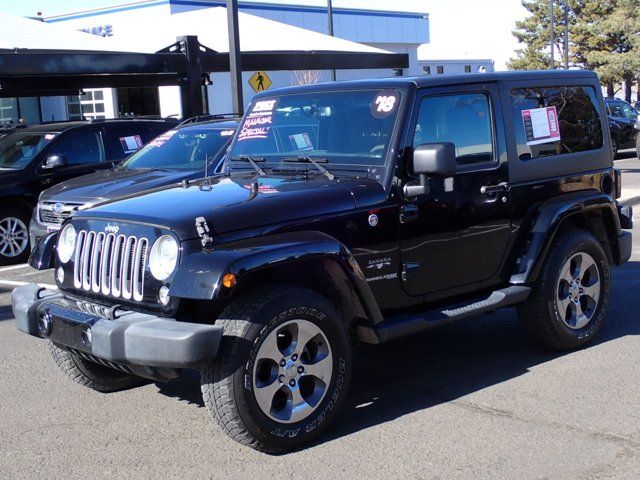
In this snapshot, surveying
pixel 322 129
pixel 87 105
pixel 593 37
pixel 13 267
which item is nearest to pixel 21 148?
pixel 13 267

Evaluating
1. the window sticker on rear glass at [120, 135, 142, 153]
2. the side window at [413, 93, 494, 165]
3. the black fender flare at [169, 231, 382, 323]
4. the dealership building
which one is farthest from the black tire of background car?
the black fender flare at [169, 231, 382, 323]

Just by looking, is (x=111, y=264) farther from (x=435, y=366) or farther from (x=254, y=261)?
(x=435, y=366)

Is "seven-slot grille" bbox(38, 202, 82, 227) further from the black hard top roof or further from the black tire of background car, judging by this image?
the black hard top roof

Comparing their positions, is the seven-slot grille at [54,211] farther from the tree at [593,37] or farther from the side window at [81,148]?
the tree at [593,37]

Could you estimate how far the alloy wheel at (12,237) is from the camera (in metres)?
11.0

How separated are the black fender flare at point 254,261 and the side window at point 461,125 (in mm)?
1049

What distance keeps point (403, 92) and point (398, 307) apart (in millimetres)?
1320

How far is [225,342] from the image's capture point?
13.9 feet

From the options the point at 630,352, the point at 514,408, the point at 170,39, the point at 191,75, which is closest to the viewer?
the point at 514,408

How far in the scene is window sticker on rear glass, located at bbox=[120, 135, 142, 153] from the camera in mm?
11859

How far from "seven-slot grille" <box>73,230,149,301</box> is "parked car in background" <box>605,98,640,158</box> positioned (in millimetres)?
21490

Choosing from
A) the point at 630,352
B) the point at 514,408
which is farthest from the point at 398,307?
the point at 630,352

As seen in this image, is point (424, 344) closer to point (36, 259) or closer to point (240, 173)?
point (240, 173)

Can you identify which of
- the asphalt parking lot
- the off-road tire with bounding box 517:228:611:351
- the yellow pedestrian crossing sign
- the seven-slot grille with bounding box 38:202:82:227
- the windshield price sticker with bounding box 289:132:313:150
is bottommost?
the asphalt parking lot
